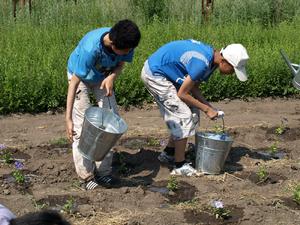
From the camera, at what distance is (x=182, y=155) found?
205 inches

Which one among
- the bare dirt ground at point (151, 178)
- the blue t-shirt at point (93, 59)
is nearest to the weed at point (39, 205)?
the bare dirt ground at point (151, 178)

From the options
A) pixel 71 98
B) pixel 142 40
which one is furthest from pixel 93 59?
pixel 142 40

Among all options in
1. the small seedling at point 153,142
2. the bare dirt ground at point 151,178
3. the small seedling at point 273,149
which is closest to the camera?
the bare dirt ground at point 151,178

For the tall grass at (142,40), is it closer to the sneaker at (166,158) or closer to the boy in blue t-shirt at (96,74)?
the sneaker at (166,158)

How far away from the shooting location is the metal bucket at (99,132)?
430cm

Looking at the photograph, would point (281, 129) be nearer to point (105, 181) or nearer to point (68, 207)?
point (105, 181)

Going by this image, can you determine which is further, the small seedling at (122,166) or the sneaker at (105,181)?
the small seedling at (122,166)

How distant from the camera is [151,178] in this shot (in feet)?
17.1

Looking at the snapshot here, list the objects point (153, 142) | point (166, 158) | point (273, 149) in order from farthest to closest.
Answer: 1. point (153, 142)
2. point (273, 149)
3. point (166, 158)

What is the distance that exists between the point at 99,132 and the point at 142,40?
16.6 ft

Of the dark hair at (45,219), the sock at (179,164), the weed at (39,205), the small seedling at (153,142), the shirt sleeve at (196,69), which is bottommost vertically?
the small seedling at (153,142)

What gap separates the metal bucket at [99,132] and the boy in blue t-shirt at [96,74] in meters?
0.13

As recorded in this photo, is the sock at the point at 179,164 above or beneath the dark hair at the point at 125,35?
Result: beneath

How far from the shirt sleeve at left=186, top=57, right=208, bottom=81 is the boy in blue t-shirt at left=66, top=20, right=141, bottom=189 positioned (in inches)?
20.3
